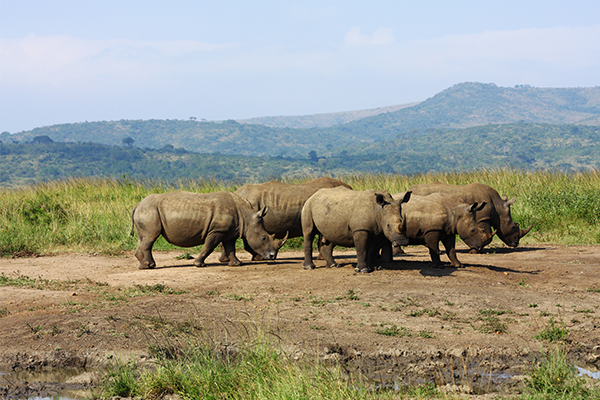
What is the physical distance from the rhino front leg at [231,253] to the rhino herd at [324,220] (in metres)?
0.02

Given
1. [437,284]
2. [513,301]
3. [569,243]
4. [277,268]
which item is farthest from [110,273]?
[569,243]

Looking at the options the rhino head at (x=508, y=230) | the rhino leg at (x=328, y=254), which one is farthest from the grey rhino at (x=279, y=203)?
the rhino head at (x=508, y=230)

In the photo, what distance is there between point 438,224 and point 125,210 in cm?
869

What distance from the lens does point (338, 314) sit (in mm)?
7172

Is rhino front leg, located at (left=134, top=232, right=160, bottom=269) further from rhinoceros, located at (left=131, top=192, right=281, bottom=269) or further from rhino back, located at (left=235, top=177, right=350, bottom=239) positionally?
rhino back, located at (left=235, top=177, right=350, bottom=239)

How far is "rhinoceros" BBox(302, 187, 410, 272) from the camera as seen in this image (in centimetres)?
934

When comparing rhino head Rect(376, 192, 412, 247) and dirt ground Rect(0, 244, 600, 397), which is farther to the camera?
rhino head Rect(376, 192, 412, 247)

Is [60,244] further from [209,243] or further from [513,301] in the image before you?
[513,301]

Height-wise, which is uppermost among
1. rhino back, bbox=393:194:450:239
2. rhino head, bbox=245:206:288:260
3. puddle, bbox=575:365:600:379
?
rhino back, bbox=393:194:450:239

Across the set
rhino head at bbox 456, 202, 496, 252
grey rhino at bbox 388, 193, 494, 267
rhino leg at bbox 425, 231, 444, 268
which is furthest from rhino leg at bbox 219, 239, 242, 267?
rhino head at bbox 456, 202, 496, 252

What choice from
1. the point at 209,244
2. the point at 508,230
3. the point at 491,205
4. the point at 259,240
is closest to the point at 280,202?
the point at 259,240

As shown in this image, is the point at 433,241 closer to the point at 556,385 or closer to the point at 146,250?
the point at 146,250

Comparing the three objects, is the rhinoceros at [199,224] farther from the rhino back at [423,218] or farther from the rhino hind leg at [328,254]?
the rhino back at [423,218]

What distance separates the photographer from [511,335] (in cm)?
630
